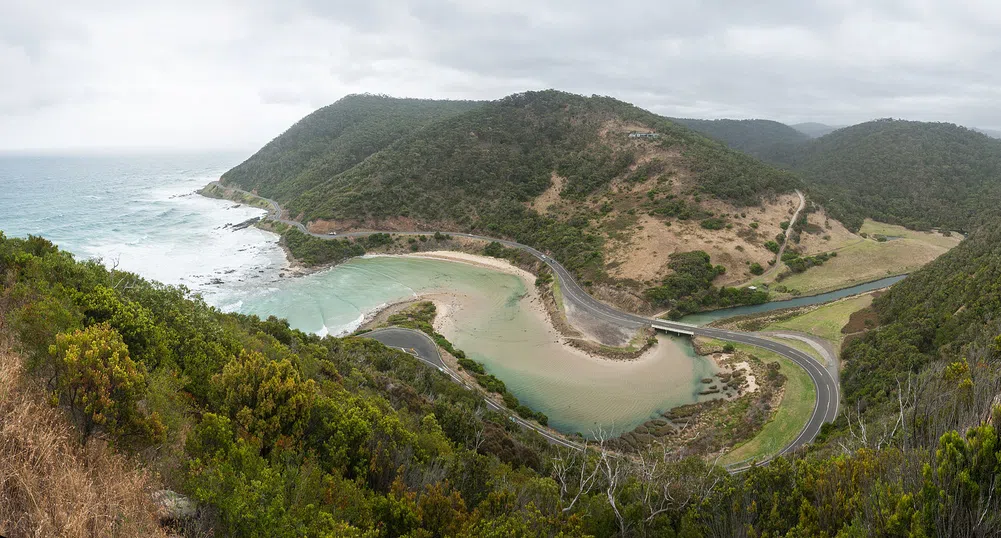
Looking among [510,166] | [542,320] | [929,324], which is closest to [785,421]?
[929,324]

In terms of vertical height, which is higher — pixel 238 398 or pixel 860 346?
pixel 238 398

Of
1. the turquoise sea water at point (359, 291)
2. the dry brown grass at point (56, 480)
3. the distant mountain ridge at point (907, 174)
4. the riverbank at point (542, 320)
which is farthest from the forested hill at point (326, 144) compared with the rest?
the dry brown grass at point (56, 480)

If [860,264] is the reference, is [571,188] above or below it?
above

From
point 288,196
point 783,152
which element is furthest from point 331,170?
point 783,152

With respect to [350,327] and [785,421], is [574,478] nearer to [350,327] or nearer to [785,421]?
[785,421]

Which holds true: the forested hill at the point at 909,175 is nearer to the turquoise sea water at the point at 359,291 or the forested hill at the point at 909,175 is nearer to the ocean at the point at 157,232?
the turquoise sea water at the point at 359,291

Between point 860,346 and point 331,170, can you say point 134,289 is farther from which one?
point 331,170
